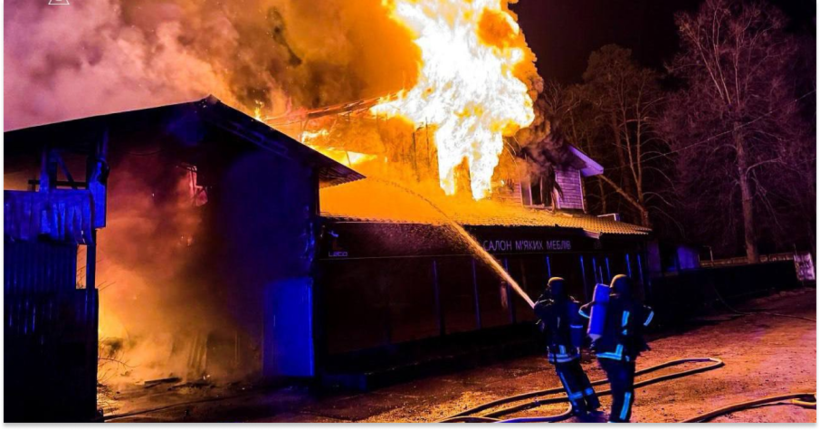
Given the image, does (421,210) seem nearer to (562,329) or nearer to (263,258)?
(263,258)

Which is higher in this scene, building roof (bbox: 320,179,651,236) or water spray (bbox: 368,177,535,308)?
building roof (bbox: 320,179,651,236)

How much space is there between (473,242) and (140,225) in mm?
9275

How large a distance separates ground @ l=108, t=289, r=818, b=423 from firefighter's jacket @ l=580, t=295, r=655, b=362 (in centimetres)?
127

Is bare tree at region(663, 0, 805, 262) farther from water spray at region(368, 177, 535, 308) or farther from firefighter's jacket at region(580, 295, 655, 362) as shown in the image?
firefighter's jacket at region(580, 295, 655, 362)

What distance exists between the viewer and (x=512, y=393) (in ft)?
29.8

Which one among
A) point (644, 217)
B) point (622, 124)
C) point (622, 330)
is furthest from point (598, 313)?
point (622, 124)

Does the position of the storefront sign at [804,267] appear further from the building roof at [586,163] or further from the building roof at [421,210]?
the building roof at [421,210]

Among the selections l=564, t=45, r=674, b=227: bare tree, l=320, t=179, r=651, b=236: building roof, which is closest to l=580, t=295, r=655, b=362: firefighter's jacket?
l=320, t=179, r=651, b=236: building roof

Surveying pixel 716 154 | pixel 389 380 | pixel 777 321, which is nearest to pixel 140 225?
pixel 389 380

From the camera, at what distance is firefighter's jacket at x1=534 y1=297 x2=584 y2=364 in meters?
6.95

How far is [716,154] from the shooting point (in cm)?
3067

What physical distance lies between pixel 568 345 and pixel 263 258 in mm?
7673

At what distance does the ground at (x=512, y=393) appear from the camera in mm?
7457

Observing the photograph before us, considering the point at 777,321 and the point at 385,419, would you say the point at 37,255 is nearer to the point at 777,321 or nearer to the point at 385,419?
the point at 385,419
